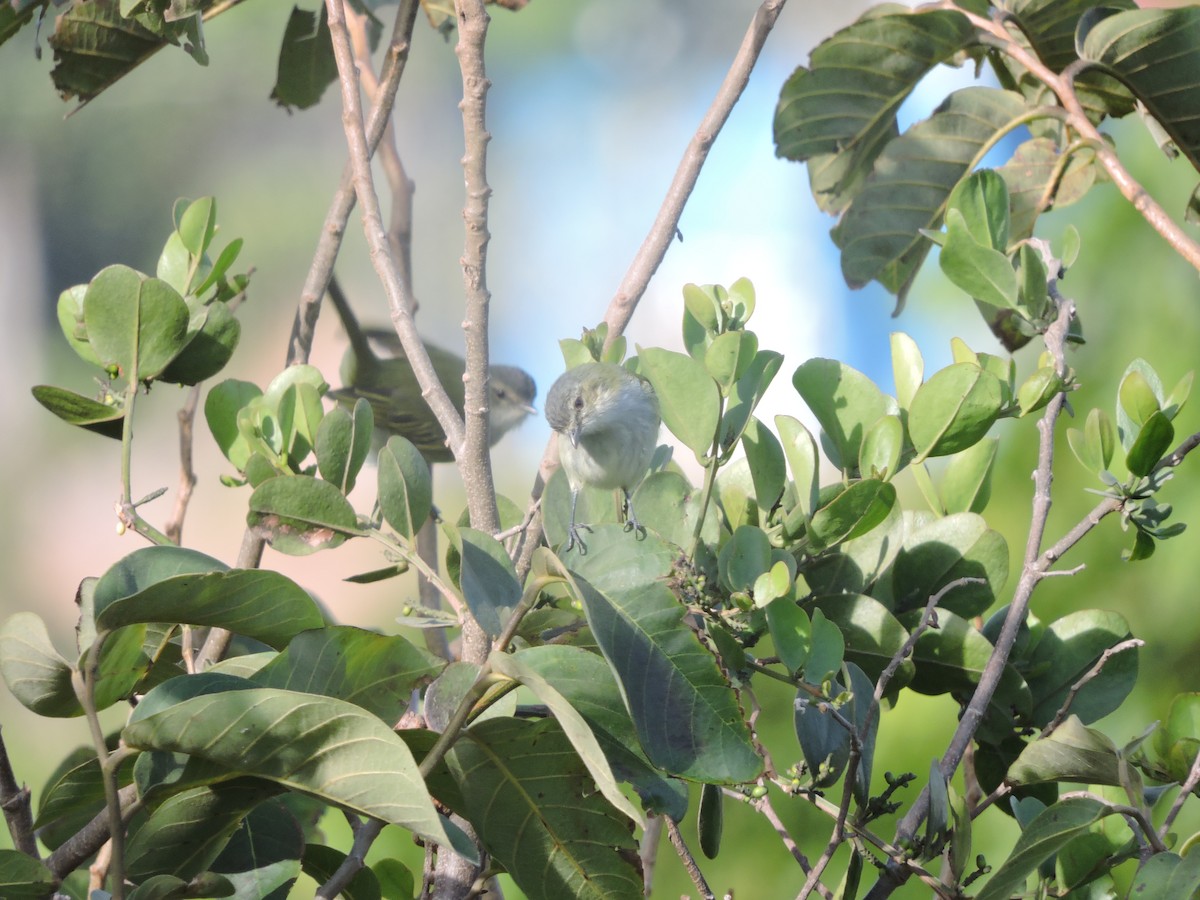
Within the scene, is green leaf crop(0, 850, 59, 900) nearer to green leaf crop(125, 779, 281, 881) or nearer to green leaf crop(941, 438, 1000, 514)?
green leaf crop(125, 779, 281, 881)

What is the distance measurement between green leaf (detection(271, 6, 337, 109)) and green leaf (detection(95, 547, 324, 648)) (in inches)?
35.5

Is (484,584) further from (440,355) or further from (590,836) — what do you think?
(440,355)

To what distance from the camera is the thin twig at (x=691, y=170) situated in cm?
76

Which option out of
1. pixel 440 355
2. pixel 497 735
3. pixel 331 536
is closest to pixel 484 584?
pixel 497 735

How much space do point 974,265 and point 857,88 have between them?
59 centimetres

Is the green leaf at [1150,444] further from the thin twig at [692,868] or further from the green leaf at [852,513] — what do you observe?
the thin twig at [692,868]

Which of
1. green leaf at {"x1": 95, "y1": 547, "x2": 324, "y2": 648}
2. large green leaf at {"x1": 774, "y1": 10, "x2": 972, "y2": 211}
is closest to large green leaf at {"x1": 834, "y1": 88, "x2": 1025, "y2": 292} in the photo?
large green leaf at {"x1": 774, "y1": 10, "x2": 972, "y2": 211}

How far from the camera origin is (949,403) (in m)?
0.54

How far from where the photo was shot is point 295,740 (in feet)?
1.31

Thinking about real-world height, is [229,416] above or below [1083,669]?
above

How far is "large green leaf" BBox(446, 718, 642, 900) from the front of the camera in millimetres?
462

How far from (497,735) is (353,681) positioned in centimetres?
8

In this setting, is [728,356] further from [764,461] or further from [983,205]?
[983,205]

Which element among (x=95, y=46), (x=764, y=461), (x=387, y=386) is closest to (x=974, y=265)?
(x=764, y=461)
